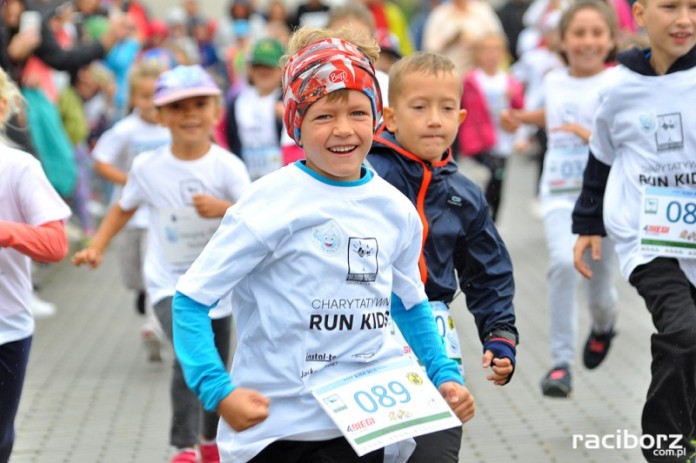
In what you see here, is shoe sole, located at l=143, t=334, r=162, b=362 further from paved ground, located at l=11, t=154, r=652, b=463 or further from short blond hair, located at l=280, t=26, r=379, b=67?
short blond hair, located at l=280, t=26, r=379, b=67

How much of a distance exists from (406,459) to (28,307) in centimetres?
165

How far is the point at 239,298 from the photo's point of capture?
3838mm

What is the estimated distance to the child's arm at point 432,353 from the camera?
153 inches

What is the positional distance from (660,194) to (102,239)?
2503mm

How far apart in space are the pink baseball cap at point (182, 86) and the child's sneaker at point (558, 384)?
87.6 inches

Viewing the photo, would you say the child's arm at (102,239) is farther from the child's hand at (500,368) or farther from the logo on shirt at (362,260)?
the logo on shirt at (362,260)

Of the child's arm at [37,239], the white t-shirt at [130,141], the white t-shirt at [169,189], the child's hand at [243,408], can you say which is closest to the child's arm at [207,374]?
the child's hand at [243,408]

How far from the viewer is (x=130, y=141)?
9227mm

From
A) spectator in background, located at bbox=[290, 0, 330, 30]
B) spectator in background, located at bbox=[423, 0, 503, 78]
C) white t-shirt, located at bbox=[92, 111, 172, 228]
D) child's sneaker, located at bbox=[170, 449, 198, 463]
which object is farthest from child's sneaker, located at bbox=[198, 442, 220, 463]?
spectator in background, located at bbox=[290, 0, 330, 30]

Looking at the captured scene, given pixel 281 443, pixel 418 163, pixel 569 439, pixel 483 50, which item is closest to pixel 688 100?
pixel 418 163

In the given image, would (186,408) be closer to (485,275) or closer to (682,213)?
(485,275)

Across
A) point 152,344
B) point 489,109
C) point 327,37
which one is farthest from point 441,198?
point 489,109

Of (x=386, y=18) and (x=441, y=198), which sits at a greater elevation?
(x=441, y=198)

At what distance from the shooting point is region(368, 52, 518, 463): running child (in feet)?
15.4
